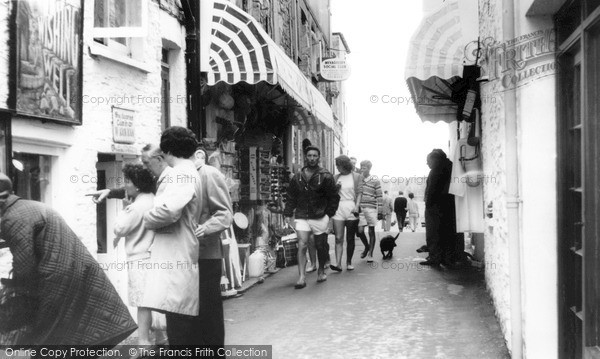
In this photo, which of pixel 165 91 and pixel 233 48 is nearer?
pixel 165 91

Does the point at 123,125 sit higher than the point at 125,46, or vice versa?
the point at 125,46

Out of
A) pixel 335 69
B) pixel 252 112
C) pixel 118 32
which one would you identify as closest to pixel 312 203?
pixel 252 112

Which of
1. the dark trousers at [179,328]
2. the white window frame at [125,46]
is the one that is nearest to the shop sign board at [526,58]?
the dark trousers at [179,328]

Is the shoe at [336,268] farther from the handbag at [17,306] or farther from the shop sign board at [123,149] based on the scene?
the handbag at [17,306]

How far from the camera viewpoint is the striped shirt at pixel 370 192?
12.6 meters

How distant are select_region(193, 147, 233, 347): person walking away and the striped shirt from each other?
7140 millimetres

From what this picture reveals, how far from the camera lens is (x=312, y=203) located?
394 inches

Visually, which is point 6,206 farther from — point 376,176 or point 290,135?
point 290,135

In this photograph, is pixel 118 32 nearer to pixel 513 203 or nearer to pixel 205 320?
pixel 205 320

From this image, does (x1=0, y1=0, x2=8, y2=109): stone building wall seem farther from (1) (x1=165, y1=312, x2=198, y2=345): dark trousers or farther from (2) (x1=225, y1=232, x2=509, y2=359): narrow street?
(2) (x1=225, y1=232, x2=509, y2=359): narrow street

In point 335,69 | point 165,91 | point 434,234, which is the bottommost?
point 434,234

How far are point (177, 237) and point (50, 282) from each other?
1.21m

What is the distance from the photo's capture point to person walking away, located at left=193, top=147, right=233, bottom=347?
5262 mm

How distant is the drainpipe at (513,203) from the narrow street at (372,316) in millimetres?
710
